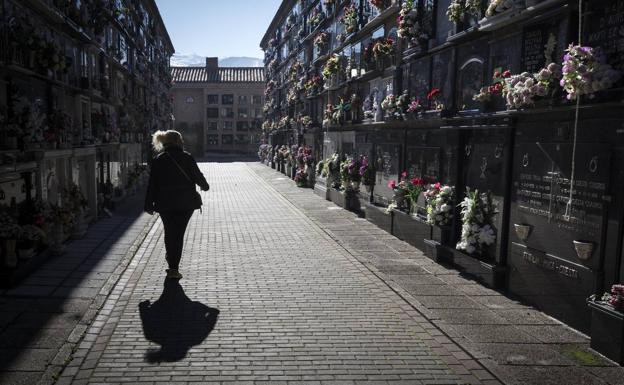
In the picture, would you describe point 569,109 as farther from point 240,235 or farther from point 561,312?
point 240,235

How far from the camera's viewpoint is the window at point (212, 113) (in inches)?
2763

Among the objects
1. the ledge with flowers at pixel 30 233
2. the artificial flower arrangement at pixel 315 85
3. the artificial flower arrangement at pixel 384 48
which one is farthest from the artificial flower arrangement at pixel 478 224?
the artificial flower arrangement at pixel 315 85

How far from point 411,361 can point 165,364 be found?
96.0 inches

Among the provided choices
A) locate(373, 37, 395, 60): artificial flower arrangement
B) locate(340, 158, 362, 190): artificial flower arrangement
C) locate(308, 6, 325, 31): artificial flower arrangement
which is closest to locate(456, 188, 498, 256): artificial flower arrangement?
locate(373, 37, 395, 60): artificial flower arrangement

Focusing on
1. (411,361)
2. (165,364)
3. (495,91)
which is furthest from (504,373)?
(495,91)

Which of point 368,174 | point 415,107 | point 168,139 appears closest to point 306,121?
point 368,174

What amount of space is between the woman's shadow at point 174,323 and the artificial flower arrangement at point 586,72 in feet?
16.3

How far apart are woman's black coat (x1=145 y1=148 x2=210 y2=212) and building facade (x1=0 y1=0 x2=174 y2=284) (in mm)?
2189

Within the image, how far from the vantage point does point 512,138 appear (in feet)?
26.3

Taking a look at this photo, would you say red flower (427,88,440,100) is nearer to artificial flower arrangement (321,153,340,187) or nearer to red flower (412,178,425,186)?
red flower (412,178,425,186)

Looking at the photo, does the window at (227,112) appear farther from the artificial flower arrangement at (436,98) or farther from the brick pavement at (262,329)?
the brick pavement at (262,329)

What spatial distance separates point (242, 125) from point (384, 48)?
189ft

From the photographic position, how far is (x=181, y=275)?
27.7 ft

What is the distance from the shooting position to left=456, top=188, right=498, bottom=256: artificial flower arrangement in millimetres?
8570
